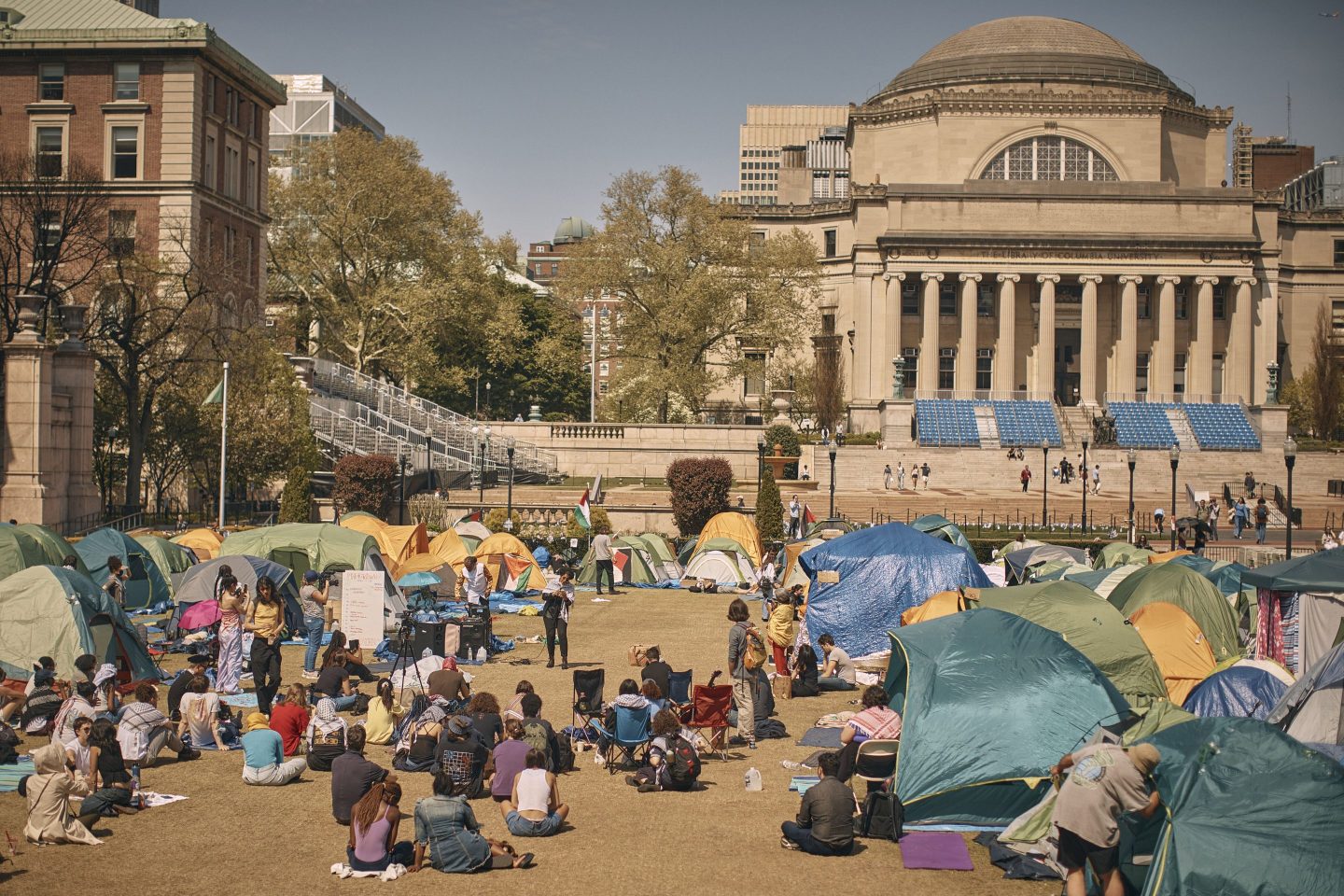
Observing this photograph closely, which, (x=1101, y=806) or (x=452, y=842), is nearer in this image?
(x=1101, y=806)

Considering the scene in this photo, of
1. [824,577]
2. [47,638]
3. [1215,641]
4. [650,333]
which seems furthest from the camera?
[650,333]

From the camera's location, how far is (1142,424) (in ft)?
233

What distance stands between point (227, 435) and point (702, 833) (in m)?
36.6

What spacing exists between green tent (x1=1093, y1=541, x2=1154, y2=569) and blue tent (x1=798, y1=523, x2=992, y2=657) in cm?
604

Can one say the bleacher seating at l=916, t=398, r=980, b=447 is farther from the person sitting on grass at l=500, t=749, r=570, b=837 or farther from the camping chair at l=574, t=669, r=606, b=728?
the person sitting on grass at l=500, t=749, r=570, b=837

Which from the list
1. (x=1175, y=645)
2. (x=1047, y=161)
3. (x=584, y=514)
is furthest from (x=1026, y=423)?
(x=1175, y=645)

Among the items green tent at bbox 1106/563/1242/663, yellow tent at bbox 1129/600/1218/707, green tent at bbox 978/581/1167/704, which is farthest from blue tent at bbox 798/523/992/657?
yellow tent at bbox 1129/600/1218/707

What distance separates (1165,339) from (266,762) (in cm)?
7025

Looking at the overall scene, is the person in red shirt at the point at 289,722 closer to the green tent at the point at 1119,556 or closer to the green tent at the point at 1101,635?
the green tent at the point at 1101,635

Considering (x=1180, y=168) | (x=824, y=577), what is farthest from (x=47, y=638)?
(x=1180, y=168)

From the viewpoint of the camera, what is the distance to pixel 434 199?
69.5 m

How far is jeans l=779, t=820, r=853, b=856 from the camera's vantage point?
1416cm

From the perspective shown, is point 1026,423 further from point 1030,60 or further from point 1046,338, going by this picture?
point 1030,60

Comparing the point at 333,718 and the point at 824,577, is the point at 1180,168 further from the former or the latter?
the point at 333,718
